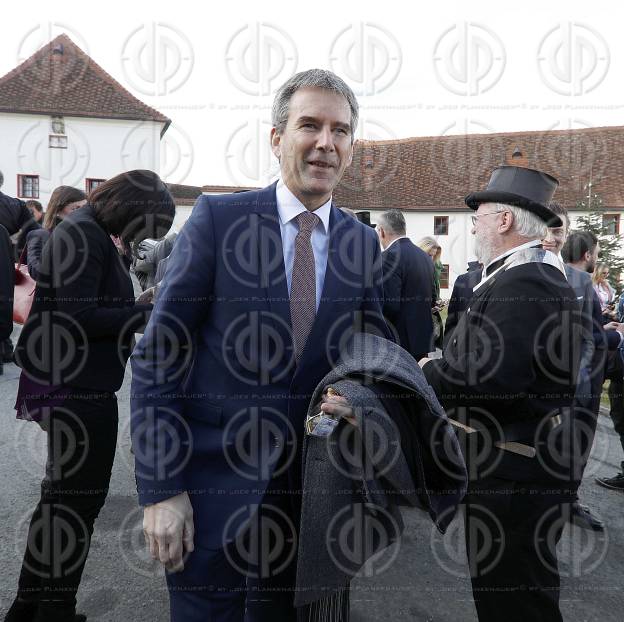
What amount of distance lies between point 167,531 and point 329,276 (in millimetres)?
862

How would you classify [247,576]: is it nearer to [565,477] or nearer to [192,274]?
[192,274]

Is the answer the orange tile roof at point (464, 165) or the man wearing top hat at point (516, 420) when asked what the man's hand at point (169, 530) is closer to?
the man wearing top hat at point (516, 420)

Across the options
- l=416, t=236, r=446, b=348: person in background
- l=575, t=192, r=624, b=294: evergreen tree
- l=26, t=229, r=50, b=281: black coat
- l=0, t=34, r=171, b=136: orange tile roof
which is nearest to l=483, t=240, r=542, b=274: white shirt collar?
l=416, t=236, r=446, b=348: person in background

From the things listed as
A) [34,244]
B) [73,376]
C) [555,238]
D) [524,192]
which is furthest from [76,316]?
[34,244]

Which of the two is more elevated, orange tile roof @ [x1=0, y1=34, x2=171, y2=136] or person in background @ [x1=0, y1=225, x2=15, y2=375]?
orange tile roof @ [x1=0, y1=34, x2=171, y2=136]

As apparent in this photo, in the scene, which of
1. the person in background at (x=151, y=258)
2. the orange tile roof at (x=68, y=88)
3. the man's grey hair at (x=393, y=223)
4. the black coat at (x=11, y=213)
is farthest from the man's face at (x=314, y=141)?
the orange tile roof at (x=68, y=88)

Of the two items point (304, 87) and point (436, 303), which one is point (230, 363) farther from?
point (436, 303)

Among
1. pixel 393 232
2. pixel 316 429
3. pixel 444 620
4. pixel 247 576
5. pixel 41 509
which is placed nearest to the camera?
pixel 316 429

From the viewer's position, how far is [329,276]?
68.2 inches

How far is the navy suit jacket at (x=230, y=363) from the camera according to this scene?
1596 millimetres

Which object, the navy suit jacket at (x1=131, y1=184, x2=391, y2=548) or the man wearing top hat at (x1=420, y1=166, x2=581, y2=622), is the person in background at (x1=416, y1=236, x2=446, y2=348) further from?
the navy suit jacket at (x1=131, y1=184, x2=391, y2=548)

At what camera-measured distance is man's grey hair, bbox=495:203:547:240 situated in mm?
2439

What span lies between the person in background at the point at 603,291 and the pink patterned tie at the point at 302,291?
15.0 ft

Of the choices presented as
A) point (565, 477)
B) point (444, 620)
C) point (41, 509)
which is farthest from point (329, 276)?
point (444, 620)
